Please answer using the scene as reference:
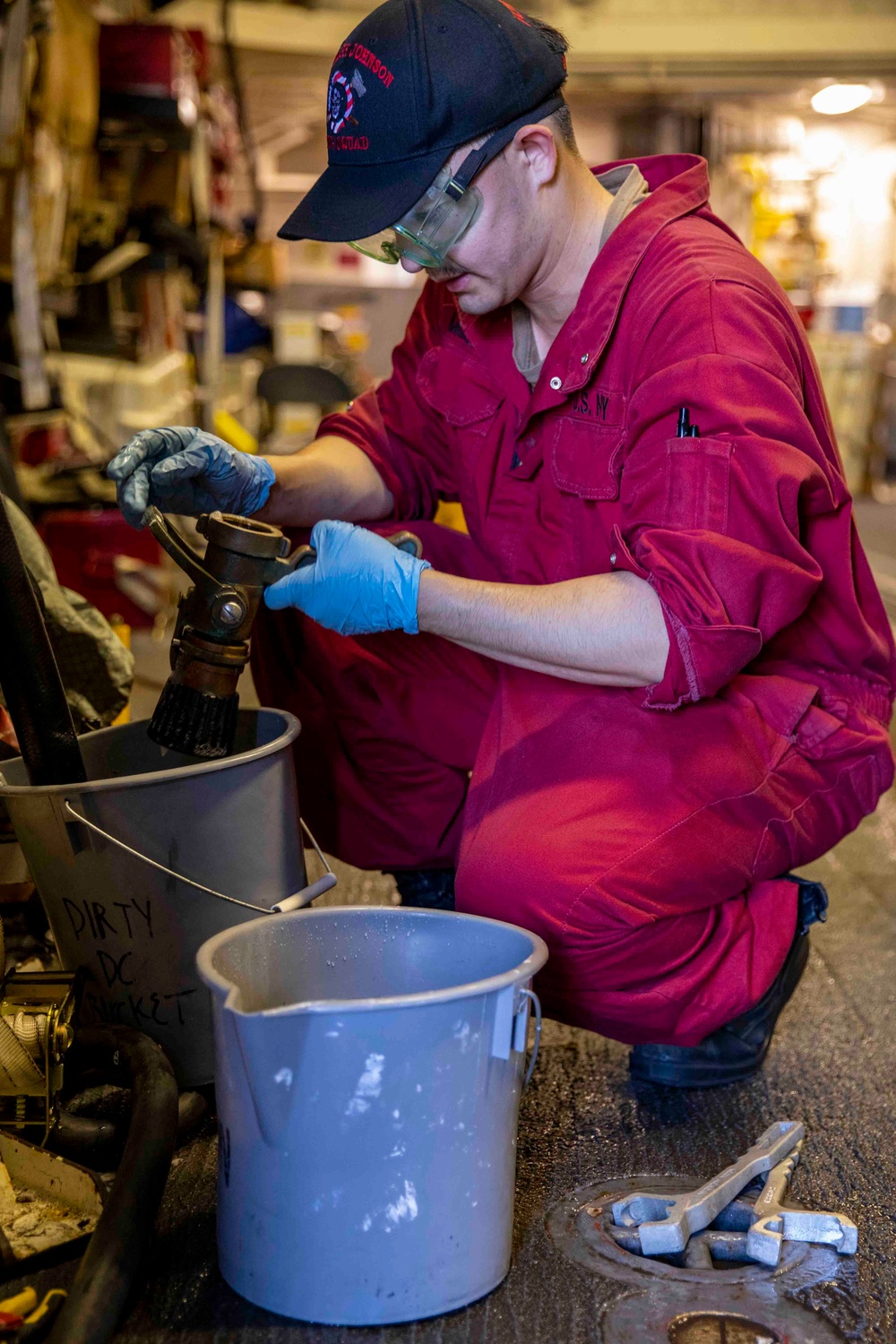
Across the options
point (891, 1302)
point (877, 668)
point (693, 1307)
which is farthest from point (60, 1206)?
point (877, 668)

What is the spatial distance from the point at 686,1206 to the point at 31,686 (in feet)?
2.81

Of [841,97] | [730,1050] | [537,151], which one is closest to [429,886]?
[730,1050]

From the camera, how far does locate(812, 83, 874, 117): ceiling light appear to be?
878 cm

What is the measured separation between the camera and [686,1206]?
1.17m

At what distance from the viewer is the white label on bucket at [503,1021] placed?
102 cm

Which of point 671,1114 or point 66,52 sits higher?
point 66,52

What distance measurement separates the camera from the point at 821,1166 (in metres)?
1.31

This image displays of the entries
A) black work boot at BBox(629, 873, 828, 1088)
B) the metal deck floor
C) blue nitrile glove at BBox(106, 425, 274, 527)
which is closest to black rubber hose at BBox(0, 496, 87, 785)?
blue nitrile glove at BBox(106, 425, 274, 527)

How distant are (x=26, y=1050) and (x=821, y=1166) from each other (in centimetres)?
86

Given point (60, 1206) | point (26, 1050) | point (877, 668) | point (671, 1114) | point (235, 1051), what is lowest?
point (671, 1114)

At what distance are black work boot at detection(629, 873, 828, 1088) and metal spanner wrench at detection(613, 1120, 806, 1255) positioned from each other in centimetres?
15

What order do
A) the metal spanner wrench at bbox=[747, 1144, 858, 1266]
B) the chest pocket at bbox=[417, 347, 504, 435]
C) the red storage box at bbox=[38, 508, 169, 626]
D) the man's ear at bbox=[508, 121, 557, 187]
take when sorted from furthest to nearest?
the red storage box at bbox=[38, 508, 169, 626] < the chest pocket at bbox=[417, 347, 504, 435] < the man's ear at bbox=[508, 121, 557, 187] < the metal spanner wrench at bbox=[747, 1144, 858, 1266]

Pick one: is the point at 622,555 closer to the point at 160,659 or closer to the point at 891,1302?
the point at 891,1302

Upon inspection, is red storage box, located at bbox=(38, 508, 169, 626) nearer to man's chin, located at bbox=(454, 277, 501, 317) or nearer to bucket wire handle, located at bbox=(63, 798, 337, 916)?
man's chin, located at bbox=(454, 277, 501, 317)
